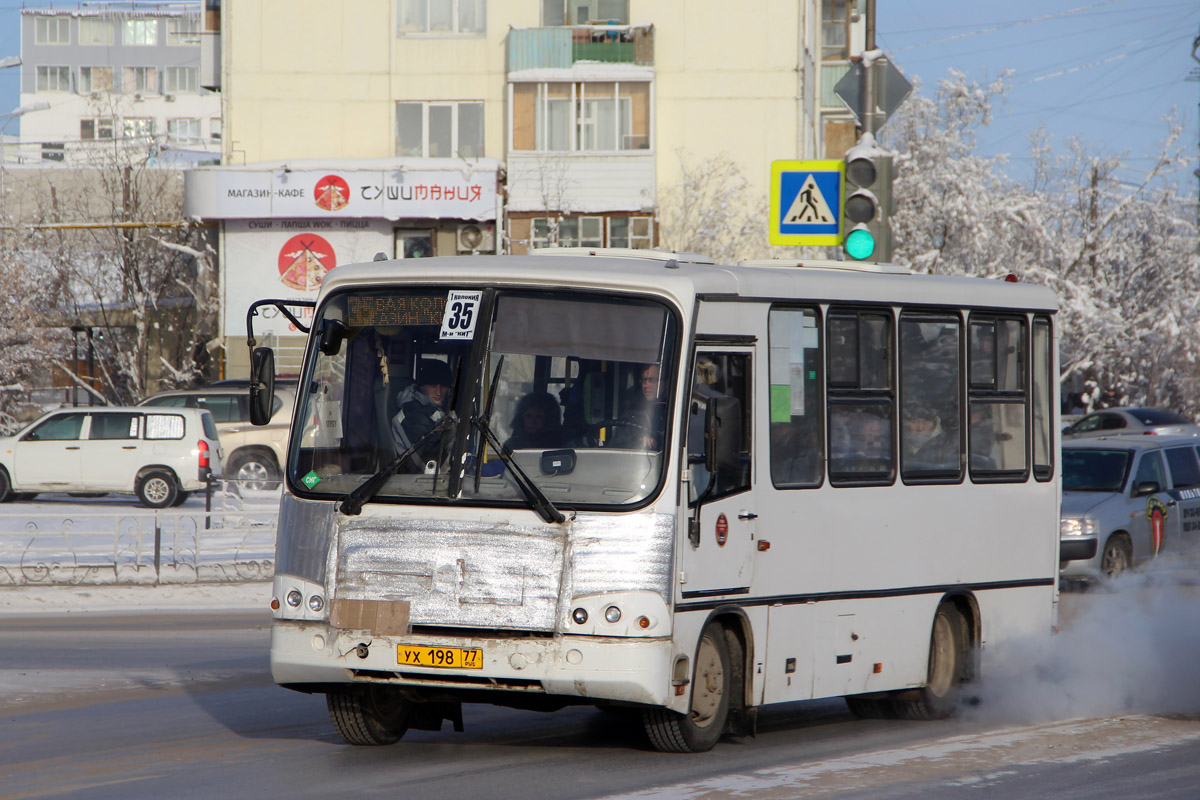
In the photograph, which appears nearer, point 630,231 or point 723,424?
point 723,424

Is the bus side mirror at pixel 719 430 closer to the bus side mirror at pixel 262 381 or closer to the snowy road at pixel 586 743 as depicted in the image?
the snowy road at pixel 586 743

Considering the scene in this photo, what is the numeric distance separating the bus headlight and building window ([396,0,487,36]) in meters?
28.4

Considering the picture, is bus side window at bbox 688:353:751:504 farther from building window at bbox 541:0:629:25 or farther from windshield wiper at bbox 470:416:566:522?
building window at bbox 541:0:629:25

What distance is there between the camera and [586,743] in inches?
348

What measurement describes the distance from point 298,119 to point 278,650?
37.2m

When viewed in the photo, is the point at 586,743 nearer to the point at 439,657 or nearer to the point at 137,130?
the point at 439,657

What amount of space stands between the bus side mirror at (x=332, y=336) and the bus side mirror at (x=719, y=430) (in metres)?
1.95

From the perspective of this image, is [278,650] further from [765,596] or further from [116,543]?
[116,543]

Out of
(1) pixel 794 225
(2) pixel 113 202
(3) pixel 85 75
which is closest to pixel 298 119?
(2) pixel 113 202

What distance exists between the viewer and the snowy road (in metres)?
7.59

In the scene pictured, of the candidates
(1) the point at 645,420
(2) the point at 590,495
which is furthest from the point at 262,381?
(1) the point at 645,420

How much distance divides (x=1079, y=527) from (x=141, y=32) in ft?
356

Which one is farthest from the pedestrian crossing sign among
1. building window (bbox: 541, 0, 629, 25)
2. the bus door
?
building window (bbox: 541, 0, 629, 25)

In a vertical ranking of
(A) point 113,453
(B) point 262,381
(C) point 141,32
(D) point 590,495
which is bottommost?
(A) point 113,453
